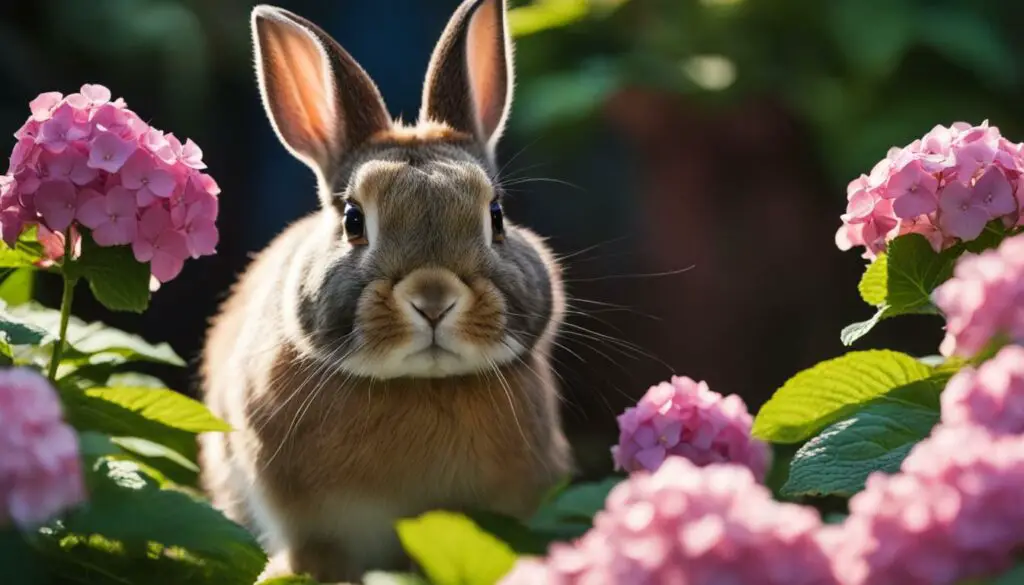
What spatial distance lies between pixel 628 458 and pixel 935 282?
62cm

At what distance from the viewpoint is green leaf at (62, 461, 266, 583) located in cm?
185

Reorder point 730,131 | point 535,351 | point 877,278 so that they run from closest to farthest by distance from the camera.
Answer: point 877,278, point 535,351, point 730,131

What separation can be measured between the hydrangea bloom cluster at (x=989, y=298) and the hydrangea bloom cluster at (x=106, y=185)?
51.7 inches

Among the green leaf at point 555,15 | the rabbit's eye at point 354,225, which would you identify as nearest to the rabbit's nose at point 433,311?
the rabbit's eye at point 354,225

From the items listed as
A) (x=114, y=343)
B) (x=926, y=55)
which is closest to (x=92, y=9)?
(x=926, y=55)

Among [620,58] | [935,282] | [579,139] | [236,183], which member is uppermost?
[620,58]

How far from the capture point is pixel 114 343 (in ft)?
9.12

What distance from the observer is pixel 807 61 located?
6352 mm

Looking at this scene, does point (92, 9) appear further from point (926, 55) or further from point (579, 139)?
point (926, 55)

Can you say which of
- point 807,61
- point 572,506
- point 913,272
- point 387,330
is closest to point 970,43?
point 807,61

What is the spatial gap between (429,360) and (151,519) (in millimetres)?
905

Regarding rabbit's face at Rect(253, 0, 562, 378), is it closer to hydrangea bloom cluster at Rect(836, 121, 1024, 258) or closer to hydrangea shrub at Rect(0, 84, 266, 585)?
hydrangea shrub at Rect(0, 84, 266, 585)

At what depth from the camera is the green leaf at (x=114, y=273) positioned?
2.42 m

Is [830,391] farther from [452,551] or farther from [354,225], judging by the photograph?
[354,225]
